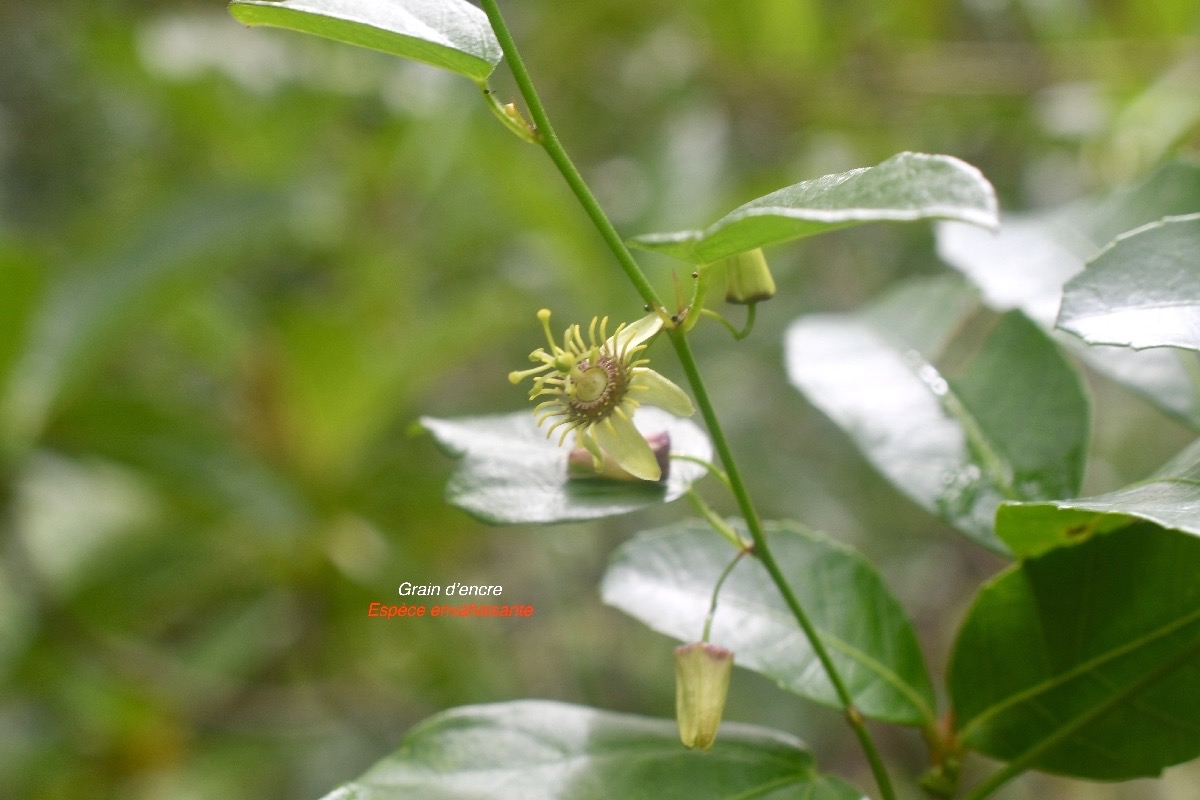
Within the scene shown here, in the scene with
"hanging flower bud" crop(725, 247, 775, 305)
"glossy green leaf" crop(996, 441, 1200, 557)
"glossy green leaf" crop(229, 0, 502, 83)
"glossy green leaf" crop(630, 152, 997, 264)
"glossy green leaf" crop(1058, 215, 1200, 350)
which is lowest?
"glossy green leaf" crop(996, 441, 1200, 557)

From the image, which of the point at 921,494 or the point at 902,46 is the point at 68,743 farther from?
the point at 902,46

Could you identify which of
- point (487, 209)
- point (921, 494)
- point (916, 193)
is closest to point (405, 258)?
point (487, 209)

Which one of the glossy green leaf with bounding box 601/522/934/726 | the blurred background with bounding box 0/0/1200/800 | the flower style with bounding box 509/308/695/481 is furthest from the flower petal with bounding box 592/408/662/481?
the blurred background with bounding box 0/0/1200/800

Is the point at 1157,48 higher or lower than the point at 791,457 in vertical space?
higher

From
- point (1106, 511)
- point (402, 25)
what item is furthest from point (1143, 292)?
point (402, 25)

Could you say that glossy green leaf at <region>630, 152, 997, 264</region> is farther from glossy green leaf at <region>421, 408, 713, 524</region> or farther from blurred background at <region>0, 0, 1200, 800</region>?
blurred background at <region>0, 0, 1200, 800</region>

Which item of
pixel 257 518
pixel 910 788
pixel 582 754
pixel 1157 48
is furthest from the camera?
pixel 910 788

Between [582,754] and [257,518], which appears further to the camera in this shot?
[257,518]
